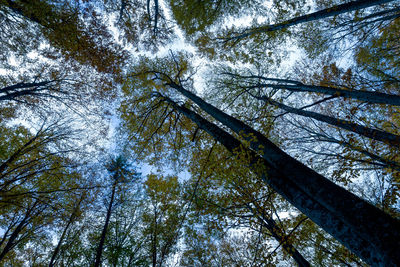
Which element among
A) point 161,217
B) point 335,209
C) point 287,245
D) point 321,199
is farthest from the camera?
point 161,217

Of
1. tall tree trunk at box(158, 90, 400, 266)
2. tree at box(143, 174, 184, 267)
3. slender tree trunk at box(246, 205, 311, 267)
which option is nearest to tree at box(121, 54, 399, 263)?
tall tree trunk at box(158, 90, 400, 266)

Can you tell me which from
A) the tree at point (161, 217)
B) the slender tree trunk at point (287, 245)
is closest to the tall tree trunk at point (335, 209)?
the slender tree trunk at point (287, 245)

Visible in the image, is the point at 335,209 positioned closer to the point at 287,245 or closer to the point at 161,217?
the point at 287,245

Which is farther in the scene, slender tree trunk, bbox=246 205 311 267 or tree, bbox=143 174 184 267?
tree, bbox=143 174 184 267

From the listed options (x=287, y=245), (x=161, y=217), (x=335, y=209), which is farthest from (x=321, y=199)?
(x=161, y=217)

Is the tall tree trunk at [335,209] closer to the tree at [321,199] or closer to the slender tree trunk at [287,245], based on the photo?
the tree at [321,199]

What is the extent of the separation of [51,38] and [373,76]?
12.5 meters

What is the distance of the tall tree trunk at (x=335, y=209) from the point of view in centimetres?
164

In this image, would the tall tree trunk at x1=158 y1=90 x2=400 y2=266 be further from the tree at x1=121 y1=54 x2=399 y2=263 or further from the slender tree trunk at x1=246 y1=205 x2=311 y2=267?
the slender tree trunk at x1=246 y1=205 x2=311 y2=267

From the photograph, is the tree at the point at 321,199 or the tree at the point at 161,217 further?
the tree at the point at 161,217

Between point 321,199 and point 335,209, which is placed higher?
point 321,199

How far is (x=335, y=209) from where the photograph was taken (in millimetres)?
2029

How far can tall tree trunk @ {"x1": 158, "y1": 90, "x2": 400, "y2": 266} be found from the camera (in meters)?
1.64

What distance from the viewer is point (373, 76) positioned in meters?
6.56
